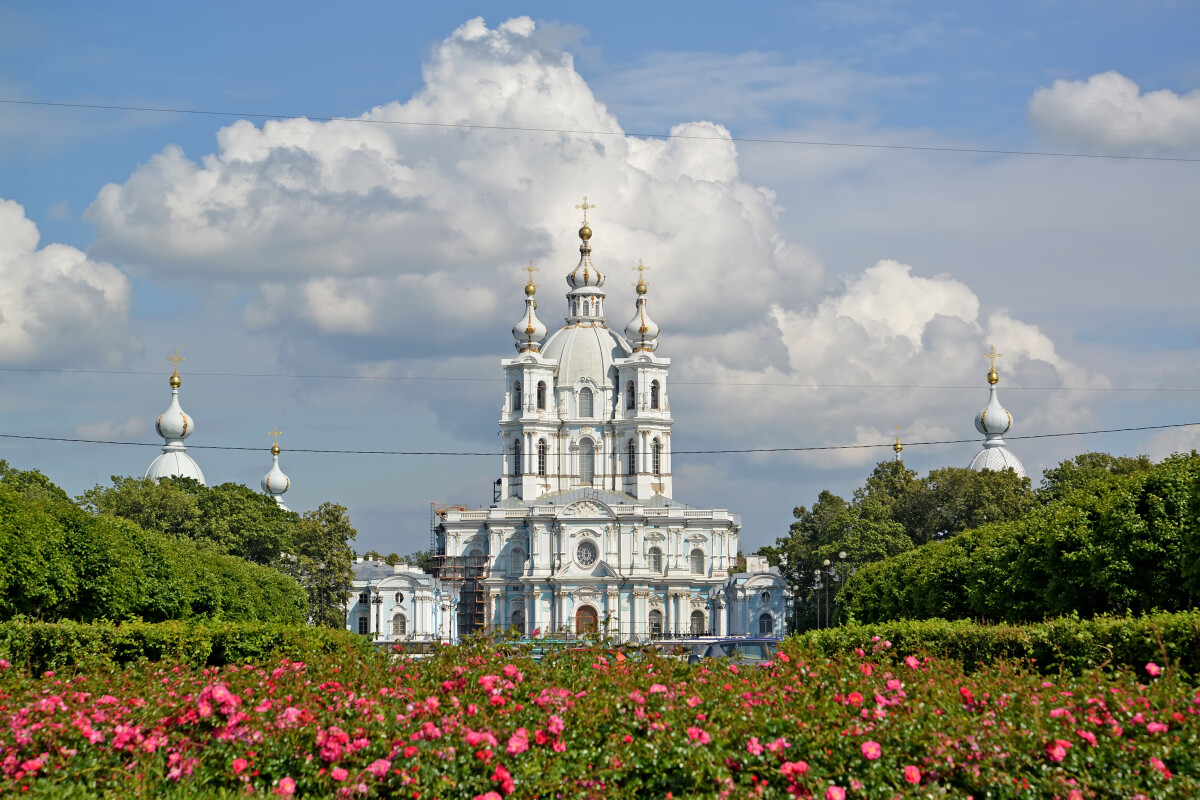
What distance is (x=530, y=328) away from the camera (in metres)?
114

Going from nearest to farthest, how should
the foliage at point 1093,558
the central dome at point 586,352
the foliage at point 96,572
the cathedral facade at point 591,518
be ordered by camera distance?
1. the foliage at point 1093,558
2. the foliage at point 96,572
3. the cathedral facade at point 591,518
4. the central dome at point 586,352

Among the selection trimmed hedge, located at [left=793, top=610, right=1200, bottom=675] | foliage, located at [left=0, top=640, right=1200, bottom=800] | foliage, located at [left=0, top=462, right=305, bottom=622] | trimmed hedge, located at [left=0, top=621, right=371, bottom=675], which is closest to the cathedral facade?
foliage, located at [left=0, top=462, right=305, bottom=622]

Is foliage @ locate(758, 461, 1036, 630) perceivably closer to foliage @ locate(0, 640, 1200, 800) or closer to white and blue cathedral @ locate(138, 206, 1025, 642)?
white and blue cathedral @ locate(138, 206, 1025, 642)

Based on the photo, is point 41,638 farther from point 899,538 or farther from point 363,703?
point 899,538

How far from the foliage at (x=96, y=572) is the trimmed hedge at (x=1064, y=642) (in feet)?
63.5

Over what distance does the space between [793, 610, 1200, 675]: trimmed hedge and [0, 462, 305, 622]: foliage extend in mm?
19355

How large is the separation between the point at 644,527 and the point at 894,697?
89848 millimetres

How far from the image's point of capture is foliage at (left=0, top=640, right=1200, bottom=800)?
1312 centimetres

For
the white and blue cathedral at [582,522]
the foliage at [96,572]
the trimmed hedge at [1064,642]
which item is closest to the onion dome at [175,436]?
the white and blue cathedral at [582,522]

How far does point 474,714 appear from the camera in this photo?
14961 mm

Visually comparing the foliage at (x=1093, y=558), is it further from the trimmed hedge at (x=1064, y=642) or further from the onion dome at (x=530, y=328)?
the onion dome at (x=530, y=328)

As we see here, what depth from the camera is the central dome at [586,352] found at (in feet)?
373

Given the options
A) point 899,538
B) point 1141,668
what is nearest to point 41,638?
point 1141,668

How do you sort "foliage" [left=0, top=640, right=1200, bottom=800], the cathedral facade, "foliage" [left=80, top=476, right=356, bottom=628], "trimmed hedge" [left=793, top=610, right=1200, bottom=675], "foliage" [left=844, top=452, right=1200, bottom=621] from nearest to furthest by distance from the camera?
"foliage" [left=0, top=640, right=1200, bottom=800], "trimmed hedge" [left=793, top=610, right=1200, bottom=675], "foliage" [left=844, top=452, right=1200, bottom=621], "foliage" [left=80, top=476, right=356, bottom=628], the cathedral facade
